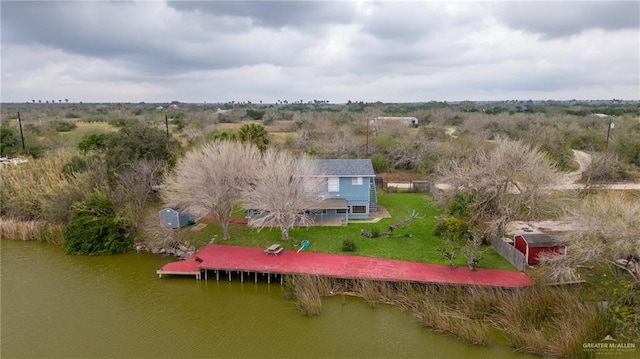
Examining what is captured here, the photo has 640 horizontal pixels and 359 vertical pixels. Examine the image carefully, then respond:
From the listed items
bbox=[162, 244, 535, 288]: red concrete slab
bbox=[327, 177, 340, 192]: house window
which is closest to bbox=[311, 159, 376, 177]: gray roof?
bbox=[327, 177, 340, 192]: house window

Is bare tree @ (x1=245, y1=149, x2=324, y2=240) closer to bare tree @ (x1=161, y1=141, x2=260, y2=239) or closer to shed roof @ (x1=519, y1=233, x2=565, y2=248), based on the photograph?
bare tree @ (x1=161, y1=141, x2=260, y2=239)

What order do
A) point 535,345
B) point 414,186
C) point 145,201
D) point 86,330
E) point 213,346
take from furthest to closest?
1. point 414,186
2. point 145,201
3. point 86,330
4. point 213,346
5. point 535,345

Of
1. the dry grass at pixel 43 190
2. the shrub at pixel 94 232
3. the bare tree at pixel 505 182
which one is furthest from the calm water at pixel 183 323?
the bare tree at pixel 505 182

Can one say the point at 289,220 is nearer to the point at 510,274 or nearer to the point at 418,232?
the point at 418,232

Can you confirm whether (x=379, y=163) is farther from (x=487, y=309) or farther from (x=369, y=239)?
(x=487, y=309)

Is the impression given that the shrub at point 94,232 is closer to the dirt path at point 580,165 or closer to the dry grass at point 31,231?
the dry grass at point 31,231

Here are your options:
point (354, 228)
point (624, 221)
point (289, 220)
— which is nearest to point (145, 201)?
point (289, 220)

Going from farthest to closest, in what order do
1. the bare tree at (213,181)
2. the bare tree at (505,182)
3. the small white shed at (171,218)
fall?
the small white shed at (171,218)
the bare tree at (213,181)
the bare tree at (505,182)
